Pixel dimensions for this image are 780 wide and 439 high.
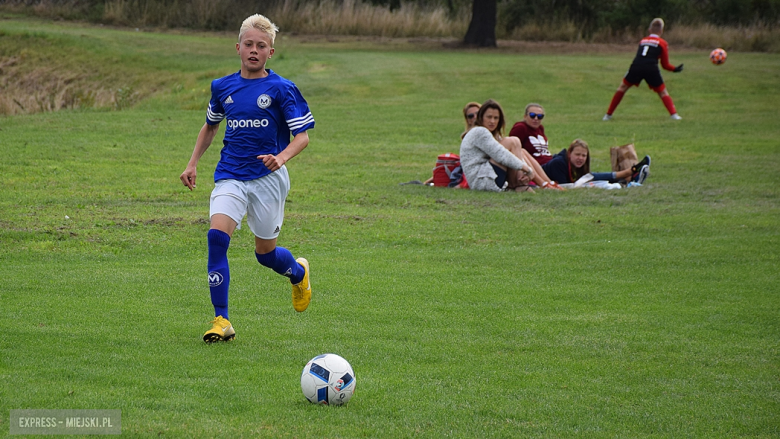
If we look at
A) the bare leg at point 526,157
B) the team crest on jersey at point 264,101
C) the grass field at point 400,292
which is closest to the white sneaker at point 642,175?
the grass field at point 400,292

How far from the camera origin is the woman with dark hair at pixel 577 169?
1514cm

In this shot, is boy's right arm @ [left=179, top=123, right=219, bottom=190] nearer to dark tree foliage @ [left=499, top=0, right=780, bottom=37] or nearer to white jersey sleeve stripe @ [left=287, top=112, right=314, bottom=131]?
white jersey sleeve stripe @ [left=287, top=112, right=314, bottom=131]

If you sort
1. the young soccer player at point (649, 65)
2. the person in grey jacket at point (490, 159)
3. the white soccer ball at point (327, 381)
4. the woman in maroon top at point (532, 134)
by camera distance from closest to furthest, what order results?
the white soccer ball at point (327, 381) → the person in grey jacket at point (490, 159) → the woman in maroon top at point (532, 134) → the young soccer player at point (649, 65)

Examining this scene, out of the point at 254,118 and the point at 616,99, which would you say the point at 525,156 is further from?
the point at 616,99

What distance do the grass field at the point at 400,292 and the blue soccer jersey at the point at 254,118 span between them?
1.29 metres

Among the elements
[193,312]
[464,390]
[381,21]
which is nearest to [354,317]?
[193,312]

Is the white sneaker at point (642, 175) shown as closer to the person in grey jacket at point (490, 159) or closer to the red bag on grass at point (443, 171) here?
the person in grey jacket at point (490, 159)

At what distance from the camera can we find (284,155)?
610 centimetres

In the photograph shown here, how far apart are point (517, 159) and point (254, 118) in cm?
831

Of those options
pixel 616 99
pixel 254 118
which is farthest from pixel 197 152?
pixel 616 99

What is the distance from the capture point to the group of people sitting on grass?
14.0 meters

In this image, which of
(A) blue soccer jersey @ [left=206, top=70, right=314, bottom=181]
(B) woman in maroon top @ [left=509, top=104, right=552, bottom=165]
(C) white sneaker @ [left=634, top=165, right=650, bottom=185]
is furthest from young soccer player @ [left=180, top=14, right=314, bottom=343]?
(C) white sneaker @ [left=634, top=165, right=650, bottom=185]

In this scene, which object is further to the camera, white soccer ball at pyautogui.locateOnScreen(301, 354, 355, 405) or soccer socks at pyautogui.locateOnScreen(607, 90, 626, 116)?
soccer socks at pyautogui.locateOnScreen(607, 90, 626, 116)

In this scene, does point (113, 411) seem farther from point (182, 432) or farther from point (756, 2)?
point (756, 2)
